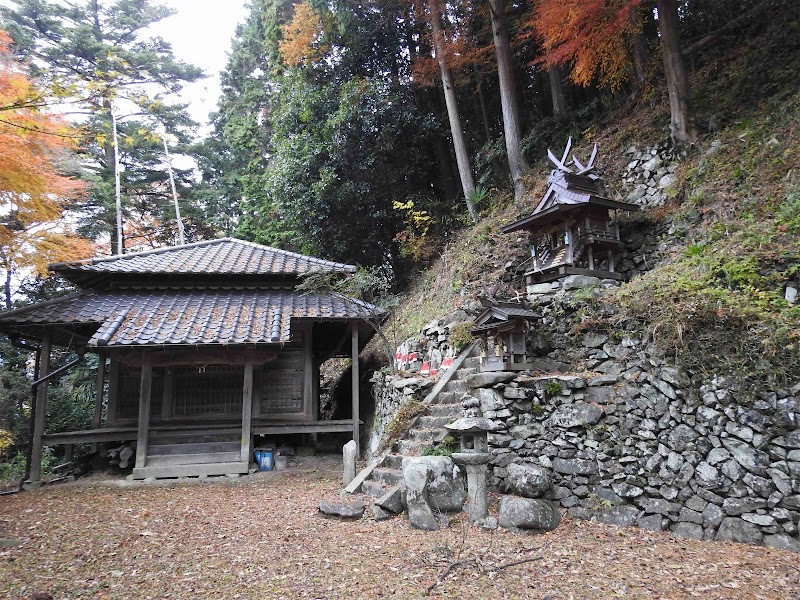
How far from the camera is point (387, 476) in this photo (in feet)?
22.9

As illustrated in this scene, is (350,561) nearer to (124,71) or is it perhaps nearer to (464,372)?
(464,372)

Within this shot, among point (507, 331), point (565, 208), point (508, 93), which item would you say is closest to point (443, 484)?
point (507, 331)

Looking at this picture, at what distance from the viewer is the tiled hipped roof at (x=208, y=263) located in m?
10.9

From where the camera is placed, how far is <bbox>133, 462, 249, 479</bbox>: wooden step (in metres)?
9.55

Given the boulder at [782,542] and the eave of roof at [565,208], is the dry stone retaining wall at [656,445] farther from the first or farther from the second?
the eave of roof at [565,208]

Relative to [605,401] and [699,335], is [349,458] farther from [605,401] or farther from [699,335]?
[699,335]

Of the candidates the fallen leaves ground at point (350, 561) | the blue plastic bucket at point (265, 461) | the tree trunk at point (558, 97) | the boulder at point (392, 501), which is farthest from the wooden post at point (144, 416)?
the tree trunk at point (558, 97)

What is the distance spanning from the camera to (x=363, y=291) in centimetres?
1159

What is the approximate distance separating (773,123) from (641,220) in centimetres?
279

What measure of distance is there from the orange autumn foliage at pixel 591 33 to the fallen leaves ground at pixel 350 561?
997cm

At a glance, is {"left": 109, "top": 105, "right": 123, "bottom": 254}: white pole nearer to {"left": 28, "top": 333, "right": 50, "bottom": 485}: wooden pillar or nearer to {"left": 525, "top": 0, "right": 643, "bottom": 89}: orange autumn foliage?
{"left": 28, "top": 333, "right": 50, "bottom": 485}: wooden pillar

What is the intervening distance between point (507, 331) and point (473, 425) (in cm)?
157

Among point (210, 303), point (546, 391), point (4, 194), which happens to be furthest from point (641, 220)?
point (4, 194)

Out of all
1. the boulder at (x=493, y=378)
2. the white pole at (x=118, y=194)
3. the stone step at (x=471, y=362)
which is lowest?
the boulder at (x=493, y=378)
